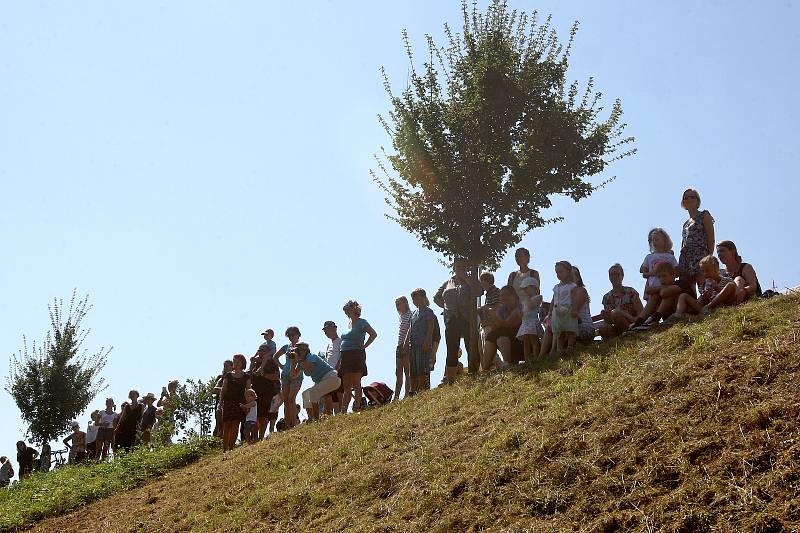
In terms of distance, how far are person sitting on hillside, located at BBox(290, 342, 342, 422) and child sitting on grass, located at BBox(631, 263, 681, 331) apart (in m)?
5.64

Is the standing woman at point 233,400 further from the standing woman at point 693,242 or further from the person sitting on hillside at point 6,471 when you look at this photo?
the person sitting on hillside at point 6,471

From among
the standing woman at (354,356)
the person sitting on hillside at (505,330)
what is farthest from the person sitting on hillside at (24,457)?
the person sitting on hillside at (505,330)

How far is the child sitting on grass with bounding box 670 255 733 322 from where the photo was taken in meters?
11.9

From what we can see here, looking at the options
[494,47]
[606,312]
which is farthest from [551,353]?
[494,47]

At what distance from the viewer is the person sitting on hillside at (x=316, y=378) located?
1550 cm

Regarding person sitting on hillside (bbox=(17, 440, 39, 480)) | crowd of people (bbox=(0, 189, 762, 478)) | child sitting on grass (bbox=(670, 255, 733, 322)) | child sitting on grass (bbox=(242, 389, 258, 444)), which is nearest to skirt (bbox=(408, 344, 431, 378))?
crowd of people (bbox=(0, 189, 762, 478))

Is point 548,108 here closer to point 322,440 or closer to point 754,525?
point 322,440

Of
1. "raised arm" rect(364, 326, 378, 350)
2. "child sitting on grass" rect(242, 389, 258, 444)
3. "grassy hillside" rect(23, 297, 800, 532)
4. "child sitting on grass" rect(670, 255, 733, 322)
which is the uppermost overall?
"raised arm" rect(364, 326, 378, 350)

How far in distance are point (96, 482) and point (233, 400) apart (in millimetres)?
2810

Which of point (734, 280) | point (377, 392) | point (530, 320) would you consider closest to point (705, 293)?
point (734, 280)

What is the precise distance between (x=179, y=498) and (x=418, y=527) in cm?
563

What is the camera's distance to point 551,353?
1289cm

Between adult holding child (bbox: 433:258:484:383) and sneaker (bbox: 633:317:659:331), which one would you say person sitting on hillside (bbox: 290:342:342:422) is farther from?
sneaker (bbox: 633:317:659:331)

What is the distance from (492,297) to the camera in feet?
47.3
